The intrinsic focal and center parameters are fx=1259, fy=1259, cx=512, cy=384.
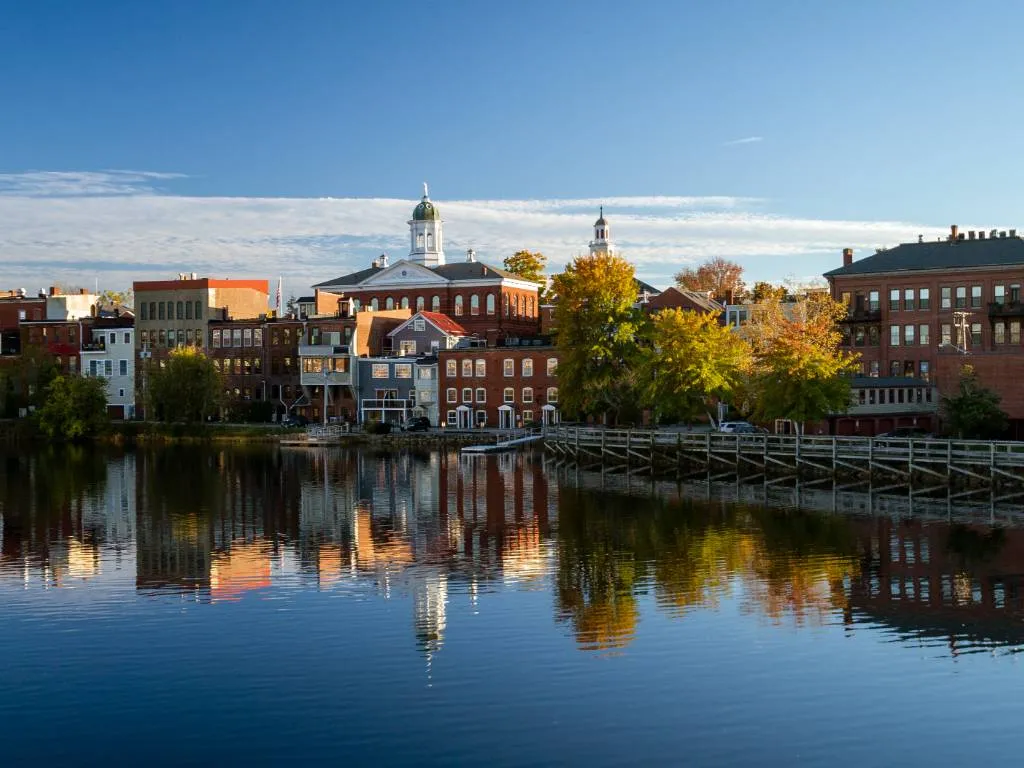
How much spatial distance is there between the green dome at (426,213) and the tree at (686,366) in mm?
60415

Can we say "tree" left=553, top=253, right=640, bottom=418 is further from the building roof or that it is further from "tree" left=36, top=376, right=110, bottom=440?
"tree" left=36, top=376, right=110, bottom=440

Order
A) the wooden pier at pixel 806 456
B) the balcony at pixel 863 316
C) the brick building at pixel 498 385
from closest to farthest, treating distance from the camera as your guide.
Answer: the wooden pier at pixel 806 456, the balcony at pixel 863 316, the brick building at pixel 498 385

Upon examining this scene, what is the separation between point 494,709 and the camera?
76.1 feet

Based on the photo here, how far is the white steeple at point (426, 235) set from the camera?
134m

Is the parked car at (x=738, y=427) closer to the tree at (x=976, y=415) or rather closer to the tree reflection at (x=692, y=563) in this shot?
the tree at (x=976, y=415)

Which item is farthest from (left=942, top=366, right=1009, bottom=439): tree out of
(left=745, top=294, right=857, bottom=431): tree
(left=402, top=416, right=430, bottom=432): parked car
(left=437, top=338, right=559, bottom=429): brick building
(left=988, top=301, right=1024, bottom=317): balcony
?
(left=402, top=416, right=430, bottom=432): parked car

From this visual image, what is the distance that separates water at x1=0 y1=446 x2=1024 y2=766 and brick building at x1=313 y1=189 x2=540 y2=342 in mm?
71755

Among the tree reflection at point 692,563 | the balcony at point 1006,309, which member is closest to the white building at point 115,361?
the balcony at point 1006,309

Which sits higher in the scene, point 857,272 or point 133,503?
point 857,272

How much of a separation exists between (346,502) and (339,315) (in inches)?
2404

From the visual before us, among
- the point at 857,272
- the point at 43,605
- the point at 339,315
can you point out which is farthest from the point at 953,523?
the point at 339,315

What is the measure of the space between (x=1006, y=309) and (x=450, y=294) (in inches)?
2116

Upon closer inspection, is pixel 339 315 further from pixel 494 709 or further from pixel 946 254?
pixel 494 709

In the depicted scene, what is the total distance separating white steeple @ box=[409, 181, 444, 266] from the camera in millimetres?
134375
